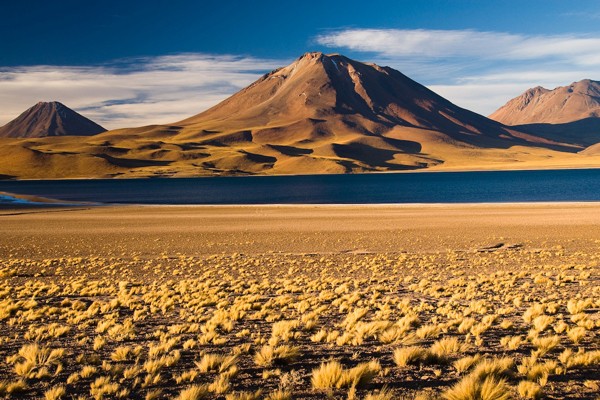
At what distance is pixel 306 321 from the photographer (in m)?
12.2

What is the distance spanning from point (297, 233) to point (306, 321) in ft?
84.4

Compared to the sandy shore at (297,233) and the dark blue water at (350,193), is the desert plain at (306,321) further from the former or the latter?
the dark blue water at (350,193)

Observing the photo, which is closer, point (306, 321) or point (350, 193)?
point (306, 321)

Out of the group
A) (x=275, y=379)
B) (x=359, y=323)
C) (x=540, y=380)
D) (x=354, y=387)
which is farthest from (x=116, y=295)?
(x=540, y=380)

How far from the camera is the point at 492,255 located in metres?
25.5

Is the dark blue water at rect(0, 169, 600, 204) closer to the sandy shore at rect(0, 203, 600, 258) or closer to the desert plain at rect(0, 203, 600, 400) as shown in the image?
the sandy shore at rect(0, 203, 600, 258)

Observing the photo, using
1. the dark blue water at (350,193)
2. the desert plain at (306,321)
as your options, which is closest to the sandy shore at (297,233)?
the desert plain at (306,321)

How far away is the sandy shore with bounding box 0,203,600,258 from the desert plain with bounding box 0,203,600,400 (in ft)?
1.45

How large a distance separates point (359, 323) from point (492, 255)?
15.6 meters

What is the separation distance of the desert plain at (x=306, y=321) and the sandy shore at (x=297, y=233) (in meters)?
0.44

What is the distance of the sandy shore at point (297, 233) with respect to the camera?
99.0 feet

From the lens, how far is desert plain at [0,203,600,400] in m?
7.88

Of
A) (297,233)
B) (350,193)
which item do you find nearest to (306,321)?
(297,233)

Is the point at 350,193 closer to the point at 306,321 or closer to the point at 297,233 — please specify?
the point at 297,233
